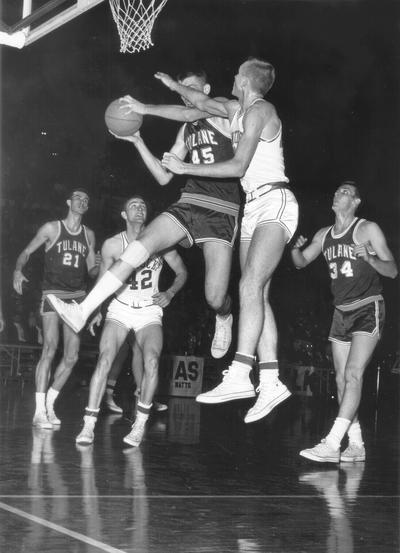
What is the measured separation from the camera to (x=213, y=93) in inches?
593

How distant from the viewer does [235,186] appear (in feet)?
20.6

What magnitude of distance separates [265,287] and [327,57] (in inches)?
399

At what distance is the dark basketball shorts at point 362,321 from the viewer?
23.6 ft

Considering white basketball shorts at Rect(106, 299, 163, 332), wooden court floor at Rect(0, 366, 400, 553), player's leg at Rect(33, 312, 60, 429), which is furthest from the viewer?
player's leg at Rect(33, 312, 60, 429)

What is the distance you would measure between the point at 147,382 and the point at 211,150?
228cm

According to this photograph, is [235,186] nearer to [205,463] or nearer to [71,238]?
[205,463]

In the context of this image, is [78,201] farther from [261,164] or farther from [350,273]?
[261,164]

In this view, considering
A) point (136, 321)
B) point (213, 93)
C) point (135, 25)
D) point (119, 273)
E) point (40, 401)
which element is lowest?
point (40, 401)

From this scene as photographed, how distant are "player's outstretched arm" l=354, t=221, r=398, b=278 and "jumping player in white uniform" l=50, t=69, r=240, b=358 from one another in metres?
1.28

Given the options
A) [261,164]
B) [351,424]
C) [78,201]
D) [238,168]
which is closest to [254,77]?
[261,164]

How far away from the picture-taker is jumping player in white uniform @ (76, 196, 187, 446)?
7.41 m

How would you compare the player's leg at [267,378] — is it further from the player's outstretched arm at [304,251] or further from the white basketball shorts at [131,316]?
the white basketball shorts at [131,316]

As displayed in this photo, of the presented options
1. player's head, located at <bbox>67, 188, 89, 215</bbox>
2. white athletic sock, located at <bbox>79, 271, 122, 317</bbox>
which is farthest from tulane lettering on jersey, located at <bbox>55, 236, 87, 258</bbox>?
white athletic sock, located at <bbox>79, 271, 122, 317</bbox>

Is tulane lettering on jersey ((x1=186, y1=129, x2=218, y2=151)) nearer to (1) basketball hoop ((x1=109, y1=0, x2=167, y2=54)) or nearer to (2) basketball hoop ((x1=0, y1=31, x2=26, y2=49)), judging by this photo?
(1) basketball hoop ((x1=109, y1=0, x2=167, y2=54))
